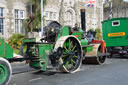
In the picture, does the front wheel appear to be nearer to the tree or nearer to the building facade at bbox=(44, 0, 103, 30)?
the tree

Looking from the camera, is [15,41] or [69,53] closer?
[69,53]

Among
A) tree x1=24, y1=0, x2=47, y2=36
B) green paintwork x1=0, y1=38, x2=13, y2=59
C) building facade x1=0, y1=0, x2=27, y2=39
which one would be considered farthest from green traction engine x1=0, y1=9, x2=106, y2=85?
building facade x1=0, y1=0, x2=27, y2=39

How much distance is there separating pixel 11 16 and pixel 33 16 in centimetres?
199

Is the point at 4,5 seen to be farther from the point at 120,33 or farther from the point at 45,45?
the point at 45,45

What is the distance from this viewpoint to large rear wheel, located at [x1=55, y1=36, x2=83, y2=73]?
24.7ft

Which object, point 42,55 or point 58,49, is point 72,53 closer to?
point 58,49

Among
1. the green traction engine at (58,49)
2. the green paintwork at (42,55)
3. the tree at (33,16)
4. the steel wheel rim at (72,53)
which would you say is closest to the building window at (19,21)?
the tree at (33,16)

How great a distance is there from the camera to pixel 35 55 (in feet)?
23.0

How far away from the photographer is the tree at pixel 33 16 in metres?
18.2

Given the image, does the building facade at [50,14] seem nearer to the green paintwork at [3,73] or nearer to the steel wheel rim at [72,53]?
the steel wheel rim at [72,53]

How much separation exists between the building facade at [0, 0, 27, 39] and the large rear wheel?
11.0 m

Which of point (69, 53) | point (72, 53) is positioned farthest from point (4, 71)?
point (72, 53)

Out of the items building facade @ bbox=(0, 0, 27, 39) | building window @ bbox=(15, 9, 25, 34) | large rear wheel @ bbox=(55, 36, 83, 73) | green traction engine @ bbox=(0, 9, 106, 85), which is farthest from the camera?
building window @ bbox=(15, 9, 25, 34)

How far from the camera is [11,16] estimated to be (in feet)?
60.2
